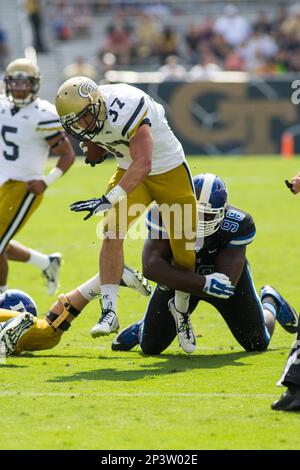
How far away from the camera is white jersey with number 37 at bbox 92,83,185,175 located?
5.64 meters

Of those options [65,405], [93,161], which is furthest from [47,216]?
[65,405]

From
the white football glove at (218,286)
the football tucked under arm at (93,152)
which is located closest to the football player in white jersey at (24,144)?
the football tucked under arm at (93,152)

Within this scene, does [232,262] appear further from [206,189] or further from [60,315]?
[60,315]

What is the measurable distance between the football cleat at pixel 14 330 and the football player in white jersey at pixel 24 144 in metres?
1.94

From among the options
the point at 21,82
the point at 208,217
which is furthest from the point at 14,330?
the point at 21,82

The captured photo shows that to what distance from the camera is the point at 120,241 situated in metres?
5.76

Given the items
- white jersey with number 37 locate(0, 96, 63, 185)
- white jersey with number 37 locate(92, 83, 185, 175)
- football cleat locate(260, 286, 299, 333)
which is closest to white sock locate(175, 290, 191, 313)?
white jersey with number 37 locate(92, 83, 185, 175)

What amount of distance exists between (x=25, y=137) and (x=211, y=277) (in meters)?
2.76

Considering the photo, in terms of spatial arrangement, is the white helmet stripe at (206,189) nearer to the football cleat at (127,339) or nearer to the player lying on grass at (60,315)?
the player lying on grass at (60,315)

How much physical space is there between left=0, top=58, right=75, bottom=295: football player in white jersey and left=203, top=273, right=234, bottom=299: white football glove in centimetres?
235

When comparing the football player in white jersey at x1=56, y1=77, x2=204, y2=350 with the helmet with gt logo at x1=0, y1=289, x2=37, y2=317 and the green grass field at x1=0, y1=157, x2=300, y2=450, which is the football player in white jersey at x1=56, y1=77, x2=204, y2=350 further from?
the helmet with gt logo at x1=0, y1=289, x2=37, y2=317

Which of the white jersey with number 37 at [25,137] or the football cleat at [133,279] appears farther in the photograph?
the white jersey with number 37 at [25,137]

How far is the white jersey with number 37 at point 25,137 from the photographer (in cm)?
777
